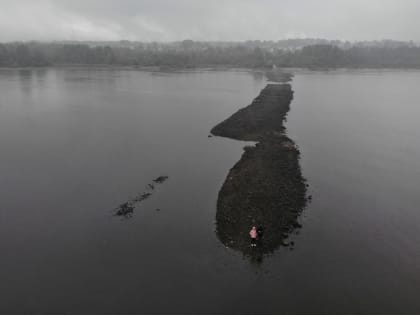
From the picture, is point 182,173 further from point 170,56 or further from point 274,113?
point 170,56

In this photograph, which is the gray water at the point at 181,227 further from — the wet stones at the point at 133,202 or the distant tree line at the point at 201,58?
the distant tree line at the point at 201,58

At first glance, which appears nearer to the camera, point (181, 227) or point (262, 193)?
point (181, 227)

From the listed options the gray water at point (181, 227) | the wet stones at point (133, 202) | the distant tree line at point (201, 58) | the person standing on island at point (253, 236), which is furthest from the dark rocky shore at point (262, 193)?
the distant tree line at point (201, 58)

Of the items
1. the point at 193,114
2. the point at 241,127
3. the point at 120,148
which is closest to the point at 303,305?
the point at 120,148

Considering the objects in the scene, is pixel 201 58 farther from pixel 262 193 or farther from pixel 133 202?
pixel 133 202

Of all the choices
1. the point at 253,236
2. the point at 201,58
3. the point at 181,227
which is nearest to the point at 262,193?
the point at 253,236

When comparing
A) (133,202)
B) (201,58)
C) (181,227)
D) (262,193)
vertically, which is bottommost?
(181,227)

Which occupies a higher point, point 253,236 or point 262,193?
point 262,193
